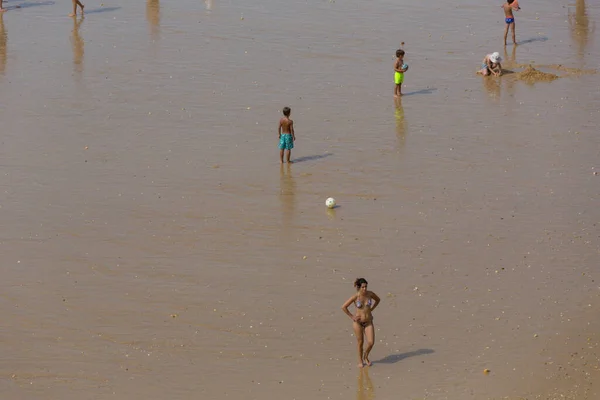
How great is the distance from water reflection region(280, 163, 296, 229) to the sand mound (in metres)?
7.78

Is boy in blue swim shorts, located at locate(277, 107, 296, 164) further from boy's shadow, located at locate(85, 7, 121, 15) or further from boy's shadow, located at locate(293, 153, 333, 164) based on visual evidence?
boy's shadow, located at locate(85, 7, 121, 15)

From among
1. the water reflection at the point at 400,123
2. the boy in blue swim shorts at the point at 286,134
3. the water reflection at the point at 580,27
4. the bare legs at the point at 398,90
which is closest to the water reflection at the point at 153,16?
the bare legs at the point at 398,90

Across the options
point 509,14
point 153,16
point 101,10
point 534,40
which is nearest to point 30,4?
point 101,10

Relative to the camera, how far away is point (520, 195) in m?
18.1

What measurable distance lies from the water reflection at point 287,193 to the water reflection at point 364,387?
4535 millimetres

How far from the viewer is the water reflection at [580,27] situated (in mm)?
27497

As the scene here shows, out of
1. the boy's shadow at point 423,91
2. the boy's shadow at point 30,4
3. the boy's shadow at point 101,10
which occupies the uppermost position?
the boy's shadow at point 30,4

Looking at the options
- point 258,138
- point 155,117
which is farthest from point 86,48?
point 258,138

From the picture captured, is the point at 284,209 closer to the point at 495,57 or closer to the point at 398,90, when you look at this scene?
the point at 398,90

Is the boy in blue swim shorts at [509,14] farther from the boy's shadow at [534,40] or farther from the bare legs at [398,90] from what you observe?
the bare legs at [398,90]

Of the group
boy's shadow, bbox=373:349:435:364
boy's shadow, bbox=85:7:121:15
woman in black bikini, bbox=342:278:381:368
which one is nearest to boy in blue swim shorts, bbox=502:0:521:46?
boy's shadow, bbox=85:7:121:15

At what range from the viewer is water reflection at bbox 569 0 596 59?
2750 centimetres

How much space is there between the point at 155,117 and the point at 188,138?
1473mm

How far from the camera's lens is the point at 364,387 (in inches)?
491
